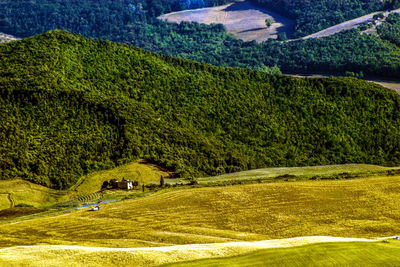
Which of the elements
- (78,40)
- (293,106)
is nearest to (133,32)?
(78,40)

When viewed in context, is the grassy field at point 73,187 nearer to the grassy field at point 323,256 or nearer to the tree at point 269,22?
the grassy field at point 323,256

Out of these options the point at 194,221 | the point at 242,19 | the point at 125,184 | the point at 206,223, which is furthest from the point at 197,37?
the point at 206,223

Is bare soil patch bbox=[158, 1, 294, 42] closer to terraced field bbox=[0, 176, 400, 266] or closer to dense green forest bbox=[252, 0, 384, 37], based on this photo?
dense green forest bbox=[252, 0, 384, 37]

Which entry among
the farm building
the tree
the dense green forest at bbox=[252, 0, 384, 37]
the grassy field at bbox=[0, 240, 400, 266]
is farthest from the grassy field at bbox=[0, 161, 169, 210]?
the tree

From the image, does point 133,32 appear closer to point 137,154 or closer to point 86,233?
point 137,154

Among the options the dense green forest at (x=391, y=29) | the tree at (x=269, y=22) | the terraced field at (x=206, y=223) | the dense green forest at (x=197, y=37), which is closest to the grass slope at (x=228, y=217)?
the terraced field at (x=206, y=223)

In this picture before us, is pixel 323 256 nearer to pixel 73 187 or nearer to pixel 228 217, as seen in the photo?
pixel 228 217
